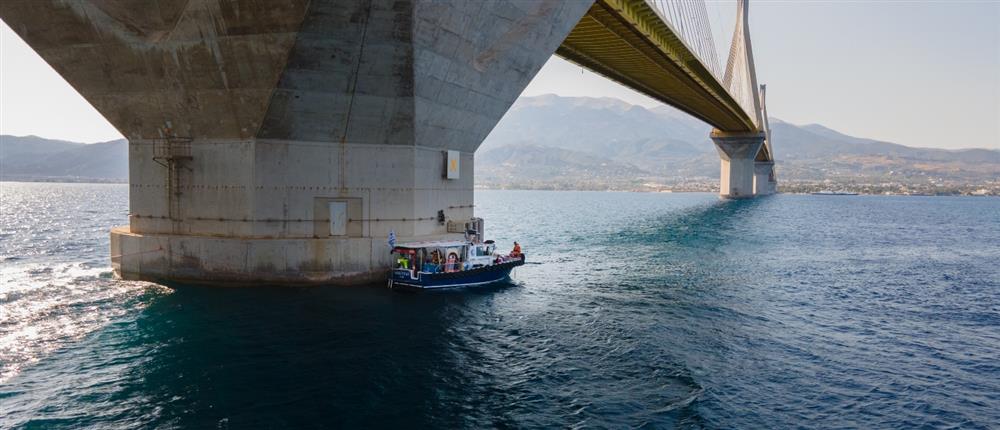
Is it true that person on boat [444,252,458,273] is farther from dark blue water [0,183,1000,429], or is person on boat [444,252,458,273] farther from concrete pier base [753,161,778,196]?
concrete pier base [753,161,778,196]

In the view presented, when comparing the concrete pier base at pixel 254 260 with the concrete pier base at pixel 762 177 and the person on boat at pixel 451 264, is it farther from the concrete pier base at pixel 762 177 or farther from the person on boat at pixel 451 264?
the concrete pier base at pixel 762 177

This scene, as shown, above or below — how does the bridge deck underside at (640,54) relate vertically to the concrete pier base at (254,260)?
above

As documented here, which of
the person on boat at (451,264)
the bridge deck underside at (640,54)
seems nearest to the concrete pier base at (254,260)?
the person on boat at (451,264)

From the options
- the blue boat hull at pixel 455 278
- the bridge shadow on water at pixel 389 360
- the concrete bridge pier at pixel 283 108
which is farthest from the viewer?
the blue boat hull at pixel 455 278

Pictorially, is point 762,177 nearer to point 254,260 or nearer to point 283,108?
point 283,108

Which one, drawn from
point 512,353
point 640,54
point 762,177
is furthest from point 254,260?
point 762,177

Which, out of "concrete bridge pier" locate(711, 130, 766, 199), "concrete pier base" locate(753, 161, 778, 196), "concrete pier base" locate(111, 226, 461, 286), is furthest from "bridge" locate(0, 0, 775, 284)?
"concrete pier base" locate(753, 161, 778, 196)

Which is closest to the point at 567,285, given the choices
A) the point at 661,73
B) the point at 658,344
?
the point at 658,344
